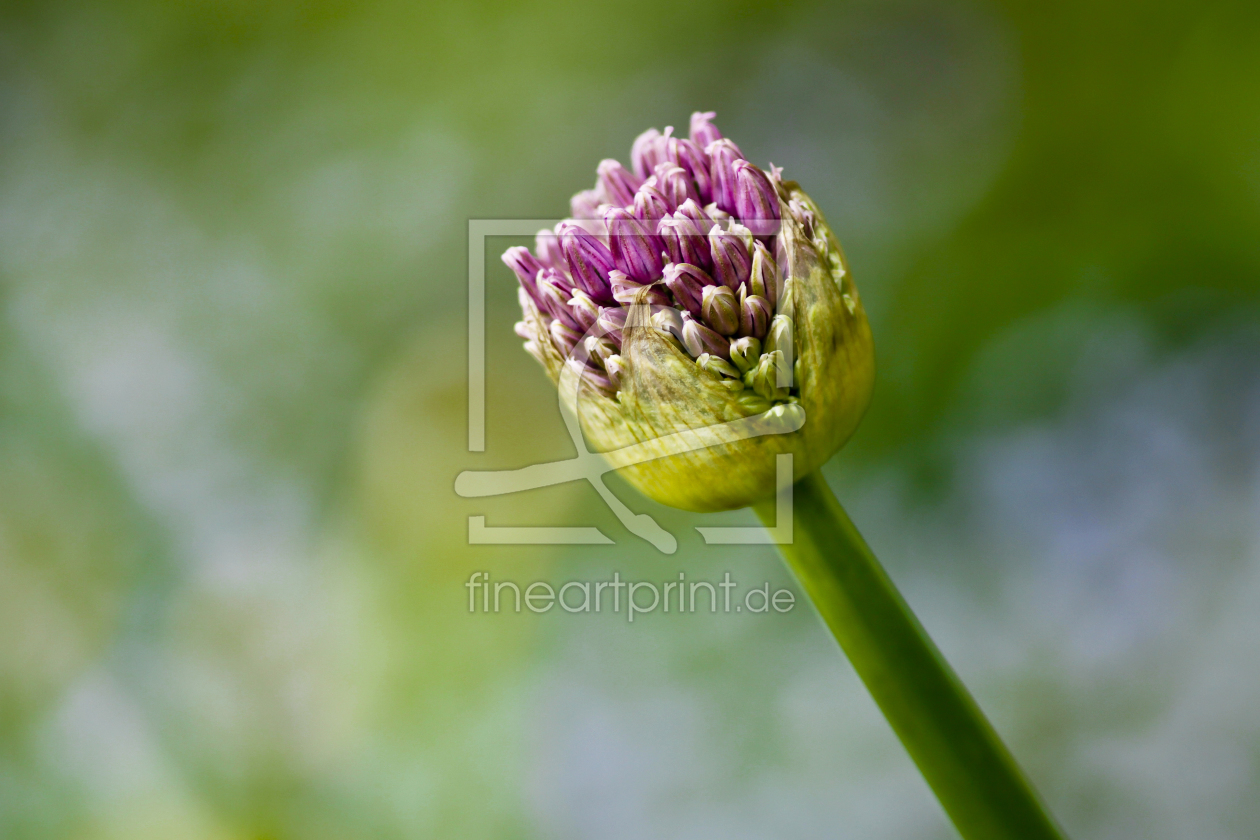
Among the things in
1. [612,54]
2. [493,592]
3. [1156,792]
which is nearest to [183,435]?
[493,592]

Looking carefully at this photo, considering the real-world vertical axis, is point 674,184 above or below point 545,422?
above

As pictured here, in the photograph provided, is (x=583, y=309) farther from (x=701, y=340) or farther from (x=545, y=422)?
(x=545, y=422)

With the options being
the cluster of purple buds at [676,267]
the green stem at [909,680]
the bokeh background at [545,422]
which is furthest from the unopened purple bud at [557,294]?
the bokeh background at [545,422]

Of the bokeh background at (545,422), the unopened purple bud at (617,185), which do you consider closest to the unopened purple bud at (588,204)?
the unopened purple bud at (617,185)

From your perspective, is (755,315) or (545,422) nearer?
(755,315)

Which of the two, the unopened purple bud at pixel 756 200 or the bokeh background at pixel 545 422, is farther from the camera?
the bokeh background at pixel 545 422

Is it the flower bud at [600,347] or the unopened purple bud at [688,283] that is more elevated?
the unopened purple bud at [688,283]

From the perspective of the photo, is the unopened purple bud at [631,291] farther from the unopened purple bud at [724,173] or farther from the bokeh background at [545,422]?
the bokeh background at [545,422]

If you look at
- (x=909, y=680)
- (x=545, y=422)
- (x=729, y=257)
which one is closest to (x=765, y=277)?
(x=729, y=257)
